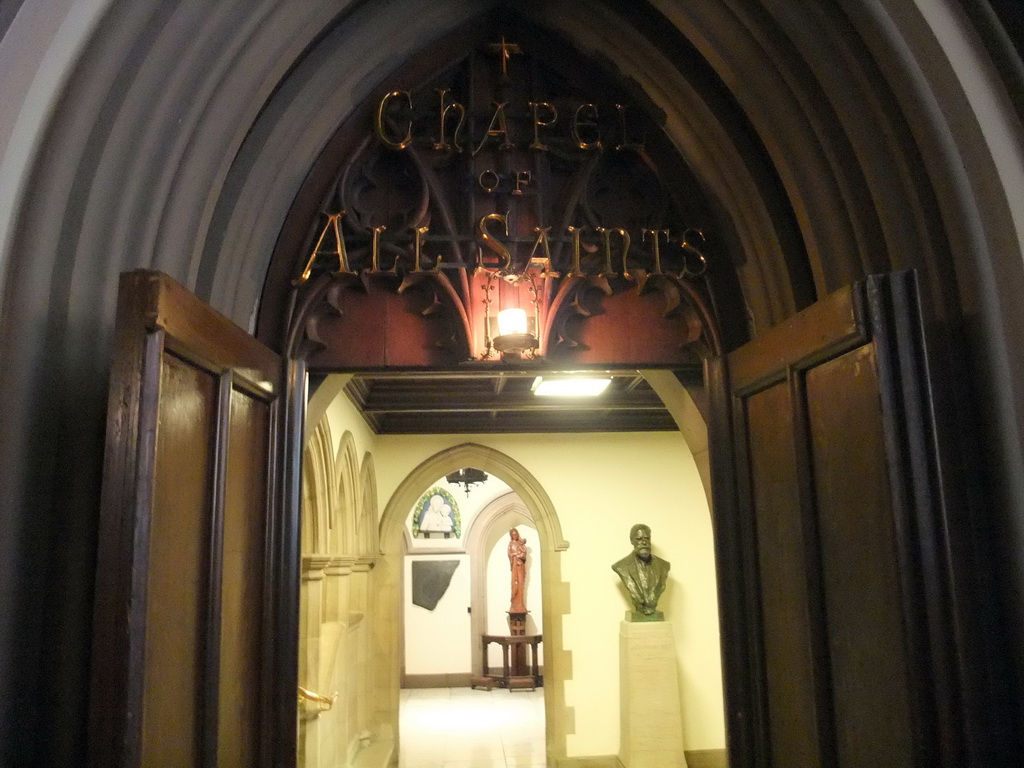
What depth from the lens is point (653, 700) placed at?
6.48m

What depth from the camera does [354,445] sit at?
597 cm

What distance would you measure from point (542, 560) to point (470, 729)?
254 centimetres

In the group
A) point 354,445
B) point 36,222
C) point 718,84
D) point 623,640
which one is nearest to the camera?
point 36,222

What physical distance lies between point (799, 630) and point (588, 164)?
4.31 feet

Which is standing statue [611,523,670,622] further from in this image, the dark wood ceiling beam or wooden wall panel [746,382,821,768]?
wooden wall panel [746,382,821,768]

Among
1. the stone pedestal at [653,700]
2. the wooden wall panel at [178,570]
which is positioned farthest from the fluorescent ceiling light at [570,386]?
the wooden wall panel at [178,570]

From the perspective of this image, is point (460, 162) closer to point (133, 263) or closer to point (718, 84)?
point (718, 84)

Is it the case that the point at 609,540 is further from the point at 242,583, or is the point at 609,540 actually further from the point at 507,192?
the point at 242,583

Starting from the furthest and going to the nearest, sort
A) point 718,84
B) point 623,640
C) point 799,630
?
point 623,640, point 718,84, point 799,630

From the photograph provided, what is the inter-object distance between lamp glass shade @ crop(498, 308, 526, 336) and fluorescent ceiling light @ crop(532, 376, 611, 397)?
10.3 ft

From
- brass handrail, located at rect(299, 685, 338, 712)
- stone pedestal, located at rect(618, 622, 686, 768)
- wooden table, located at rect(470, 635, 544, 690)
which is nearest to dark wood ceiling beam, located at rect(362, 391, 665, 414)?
stone pedestal, located at rect(618, 622, 686, 768)

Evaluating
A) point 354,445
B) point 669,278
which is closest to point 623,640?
point 354,445

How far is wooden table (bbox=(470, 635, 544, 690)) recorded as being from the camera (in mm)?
11328

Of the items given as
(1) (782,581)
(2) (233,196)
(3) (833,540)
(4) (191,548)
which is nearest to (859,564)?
(3) (833,540)
